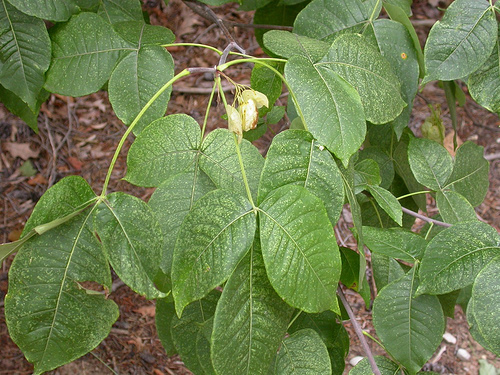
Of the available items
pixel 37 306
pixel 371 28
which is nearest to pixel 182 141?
pixel 37 306

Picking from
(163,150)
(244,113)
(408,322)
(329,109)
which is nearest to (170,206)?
(163,150)

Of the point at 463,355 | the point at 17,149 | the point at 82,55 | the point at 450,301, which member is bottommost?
the point at 463,355

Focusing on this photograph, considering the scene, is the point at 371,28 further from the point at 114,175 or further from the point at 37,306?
the point at 114,175

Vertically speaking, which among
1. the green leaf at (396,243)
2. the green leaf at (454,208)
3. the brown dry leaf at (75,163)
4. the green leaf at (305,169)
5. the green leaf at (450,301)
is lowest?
the brown dry leaf at (75,163)

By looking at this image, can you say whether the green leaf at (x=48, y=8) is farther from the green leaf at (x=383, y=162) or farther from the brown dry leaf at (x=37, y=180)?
the brown dry leaf at (x=37, y=180)

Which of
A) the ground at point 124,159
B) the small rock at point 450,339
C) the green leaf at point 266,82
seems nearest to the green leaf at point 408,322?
the green leaf at point 266,82

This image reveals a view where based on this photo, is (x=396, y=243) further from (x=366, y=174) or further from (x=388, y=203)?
(x=366, y=174)
